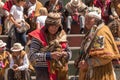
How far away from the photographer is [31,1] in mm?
11750

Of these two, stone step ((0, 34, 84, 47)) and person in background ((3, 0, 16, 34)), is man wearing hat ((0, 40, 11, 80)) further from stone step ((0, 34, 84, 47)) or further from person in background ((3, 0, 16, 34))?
stone step ((0, 34, 84, 47))

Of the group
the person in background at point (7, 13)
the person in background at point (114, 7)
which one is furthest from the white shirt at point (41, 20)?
the person in background at point (114, 7)

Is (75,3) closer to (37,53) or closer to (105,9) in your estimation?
(105,9)

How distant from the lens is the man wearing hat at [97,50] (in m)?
6.16

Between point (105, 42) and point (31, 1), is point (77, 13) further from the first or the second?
point (105, 42)

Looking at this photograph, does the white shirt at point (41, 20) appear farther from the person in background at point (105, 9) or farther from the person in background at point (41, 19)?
the person in background at point (105, 9)

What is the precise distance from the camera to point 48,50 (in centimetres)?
648

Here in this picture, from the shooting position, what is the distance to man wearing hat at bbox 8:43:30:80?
355 inches

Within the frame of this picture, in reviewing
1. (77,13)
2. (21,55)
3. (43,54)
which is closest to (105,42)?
(43,54)

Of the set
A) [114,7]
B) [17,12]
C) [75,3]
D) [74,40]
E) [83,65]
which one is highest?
[75,3]

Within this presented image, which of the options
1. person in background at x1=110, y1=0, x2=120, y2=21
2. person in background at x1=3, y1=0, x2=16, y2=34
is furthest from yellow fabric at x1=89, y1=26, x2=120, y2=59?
person in background at x1=110, y1=0, x2=120, y2=21

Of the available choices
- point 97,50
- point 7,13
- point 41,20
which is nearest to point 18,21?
point 41,20

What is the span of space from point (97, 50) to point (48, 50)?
716 mm

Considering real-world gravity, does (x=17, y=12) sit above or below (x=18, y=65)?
above
